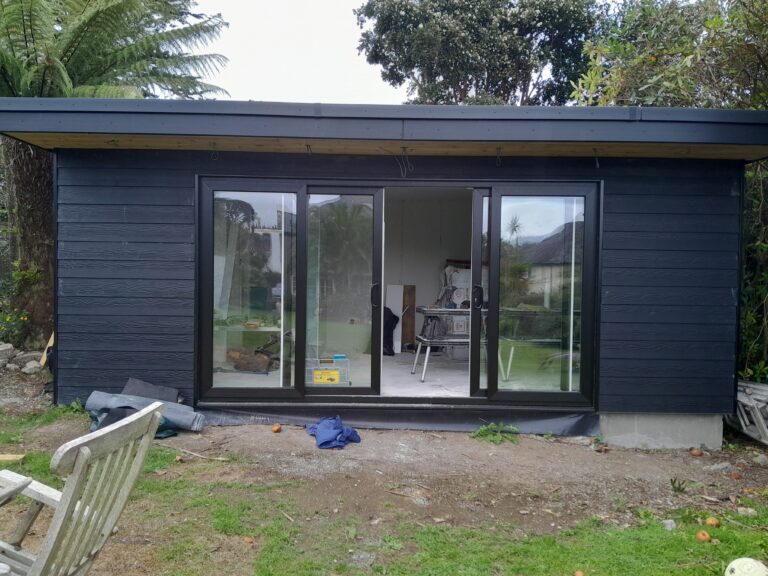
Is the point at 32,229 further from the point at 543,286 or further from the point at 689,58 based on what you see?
the point at 689,58

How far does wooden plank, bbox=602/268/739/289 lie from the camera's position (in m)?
4.39

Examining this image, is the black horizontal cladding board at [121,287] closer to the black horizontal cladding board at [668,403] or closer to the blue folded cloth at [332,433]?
the blue folded cloth at [332,433]

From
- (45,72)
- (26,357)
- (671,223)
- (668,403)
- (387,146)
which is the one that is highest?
(45,72)

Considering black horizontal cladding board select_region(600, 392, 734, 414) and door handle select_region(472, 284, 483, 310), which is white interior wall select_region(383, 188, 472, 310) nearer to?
door handle select_region(472, 284, 483, 310)

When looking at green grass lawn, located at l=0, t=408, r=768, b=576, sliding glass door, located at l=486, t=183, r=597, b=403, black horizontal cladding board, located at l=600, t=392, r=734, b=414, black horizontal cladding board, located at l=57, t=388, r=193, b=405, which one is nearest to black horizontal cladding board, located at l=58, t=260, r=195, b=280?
black horizontal cladding board, located at l=57, t=388, r=193, b=405

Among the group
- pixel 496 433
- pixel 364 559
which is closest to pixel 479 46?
pixel 496 433

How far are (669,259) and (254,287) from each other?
330cm

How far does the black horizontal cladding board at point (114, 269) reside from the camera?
4398 mm

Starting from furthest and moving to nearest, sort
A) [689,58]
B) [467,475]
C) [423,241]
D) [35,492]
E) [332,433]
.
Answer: [423,241] → [689,58] → [332,433] → [467,475] → [35,492]

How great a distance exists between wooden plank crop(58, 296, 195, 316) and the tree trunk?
71.0 inches

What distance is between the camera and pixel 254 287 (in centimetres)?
449

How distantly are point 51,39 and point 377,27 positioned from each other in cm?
1053

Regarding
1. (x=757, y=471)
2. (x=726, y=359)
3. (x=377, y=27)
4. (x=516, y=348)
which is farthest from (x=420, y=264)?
(x=377, y=27)

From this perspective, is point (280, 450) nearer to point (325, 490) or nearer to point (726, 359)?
point (325, 490)
